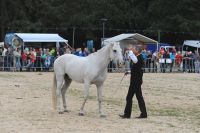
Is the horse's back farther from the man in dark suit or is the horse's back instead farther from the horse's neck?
the man in dark suit

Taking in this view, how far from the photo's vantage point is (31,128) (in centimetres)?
1134

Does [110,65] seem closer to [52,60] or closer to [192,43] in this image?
[52,60]

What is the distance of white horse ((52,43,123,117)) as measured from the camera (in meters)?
13.8

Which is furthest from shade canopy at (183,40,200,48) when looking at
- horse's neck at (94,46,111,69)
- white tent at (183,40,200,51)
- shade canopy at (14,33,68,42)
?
horse's neck at (94,46,111,69)

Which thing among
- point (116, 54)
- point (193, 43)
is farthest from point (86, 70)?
point (193, 43)

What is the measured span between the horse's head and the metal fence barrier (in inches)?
872

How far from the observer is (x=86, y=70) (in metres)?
13.9

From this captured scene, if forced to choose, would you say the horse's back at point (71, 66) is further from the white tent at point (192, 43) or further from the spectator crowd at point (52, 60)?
the white tent at point (192, 43)

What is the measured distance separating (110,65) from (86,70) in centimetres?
2369

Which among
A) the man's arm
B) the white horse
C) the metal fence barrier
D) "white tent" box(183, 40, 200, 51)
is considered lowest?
the metal fence barrier

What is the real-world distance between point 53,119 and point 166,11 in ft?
175

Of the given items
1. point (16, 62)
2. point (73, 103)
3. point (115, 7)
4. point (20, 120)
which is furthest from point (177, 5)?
point (20, 120)

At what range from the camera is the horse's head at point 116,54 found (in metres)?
13.4

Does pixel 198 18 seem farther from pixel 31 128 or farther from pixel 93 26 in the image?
pixel 31 128
